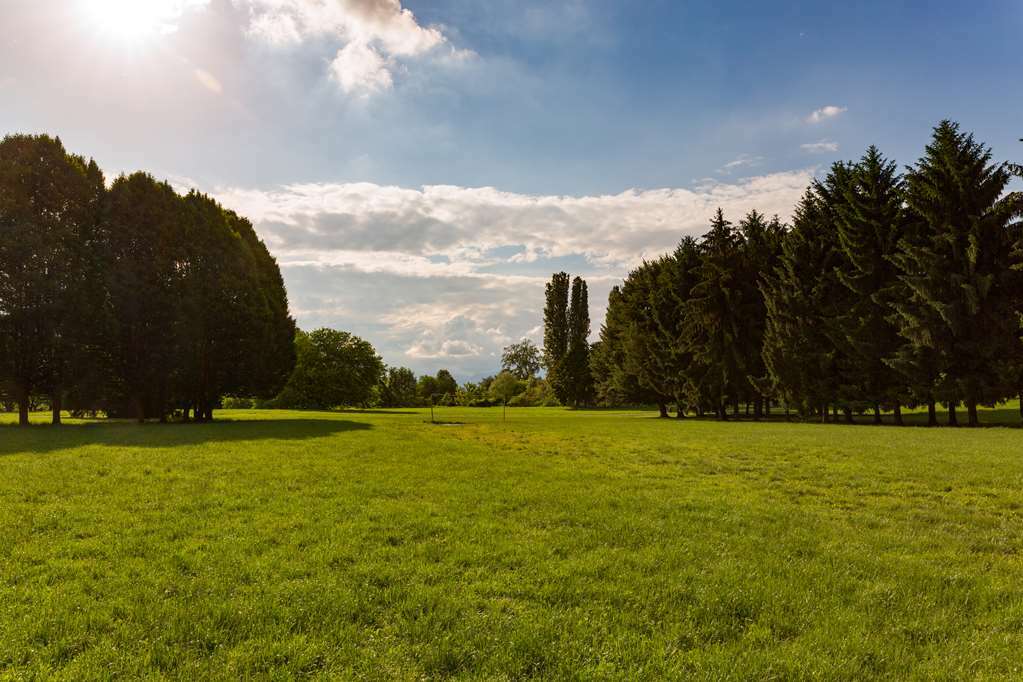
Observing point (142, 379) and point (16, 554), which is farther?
point (142, 379)

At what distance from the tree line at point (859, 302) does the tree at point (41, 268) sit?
140 ft

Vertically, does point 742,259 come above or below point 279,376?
above

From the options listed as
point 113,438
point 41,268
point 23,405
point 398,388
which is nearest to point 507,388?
point 398,388

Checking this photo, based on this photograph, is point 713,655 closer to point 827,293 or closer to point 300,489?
point 300,489

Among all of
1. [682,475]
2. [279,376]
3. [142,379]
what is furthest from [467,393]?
[682,475]

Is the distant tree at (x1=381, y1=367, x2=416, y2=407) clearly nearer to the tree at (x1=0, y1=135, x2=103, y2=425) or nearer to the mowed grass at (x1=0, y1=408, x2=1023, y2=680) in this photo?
the tree at (x1=0, y1=135, x2=103, y2=425)

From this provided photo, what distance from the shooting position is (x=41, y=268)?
29672 millimetres

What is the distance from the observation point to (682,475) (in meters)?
15.5

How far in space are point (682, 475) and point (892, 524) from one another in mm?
5949

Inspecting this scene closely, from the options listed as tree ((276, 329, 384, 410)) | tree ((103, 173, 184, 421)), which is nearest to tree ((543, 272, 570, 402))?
tree ((276, 329, 384, 410))

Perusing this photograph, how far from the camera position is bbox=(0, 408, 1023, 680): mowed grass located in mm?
5105

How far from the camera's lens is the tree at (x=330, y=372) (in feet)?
234

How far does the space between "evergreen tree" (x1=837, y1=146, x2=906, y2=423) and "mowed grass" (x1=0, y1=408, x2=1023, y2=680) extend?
2439 cm

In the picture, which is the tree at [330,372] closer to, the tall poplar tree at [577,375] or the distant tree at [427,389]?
the tall poplar tree at [577,375]
